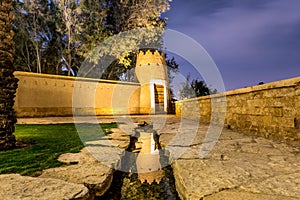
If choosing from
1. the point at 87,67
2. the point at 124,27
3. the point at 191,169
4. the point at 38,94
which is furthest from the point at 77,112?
the point at 191,169

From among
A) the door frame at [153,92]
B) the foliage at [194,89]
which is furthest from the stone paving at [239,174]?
the foliage at [194,89]

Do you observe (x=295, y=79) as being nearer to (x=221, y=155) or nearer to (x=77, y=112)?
(x=221, y=155)

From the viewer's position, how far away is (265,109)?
12.9 feet

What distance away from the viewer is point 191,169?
1959 millimetres

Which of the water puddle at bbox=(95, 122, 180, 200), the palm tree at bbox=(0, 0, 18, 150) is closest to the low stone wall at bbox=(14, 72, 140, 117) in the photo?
the palm tree at bbox=(0, 0, 18, 150)

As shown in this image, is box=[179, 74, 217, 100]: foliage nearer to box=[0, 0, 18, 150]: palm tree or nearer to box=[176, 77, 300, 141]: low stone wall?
box=[176, 77, 300, 141]: low stone wall

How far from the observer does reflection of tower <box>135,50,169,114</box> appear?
527 inches

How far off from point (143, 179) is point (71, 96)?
9.72 metres

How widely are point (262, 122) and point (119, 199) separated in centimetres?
362

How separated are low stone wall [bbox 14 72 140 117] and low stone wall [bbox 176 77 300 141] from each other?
25.6ft

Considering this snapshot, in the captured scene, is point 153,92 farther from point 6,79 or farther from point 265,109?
point 6,79

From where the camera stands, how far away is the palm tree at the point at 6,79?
9.07ft

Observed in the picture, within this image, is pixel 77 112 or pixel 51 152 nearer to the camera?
pixel 51 152

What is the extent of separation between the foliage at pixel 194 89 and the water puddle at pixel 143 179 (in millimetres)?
11981
